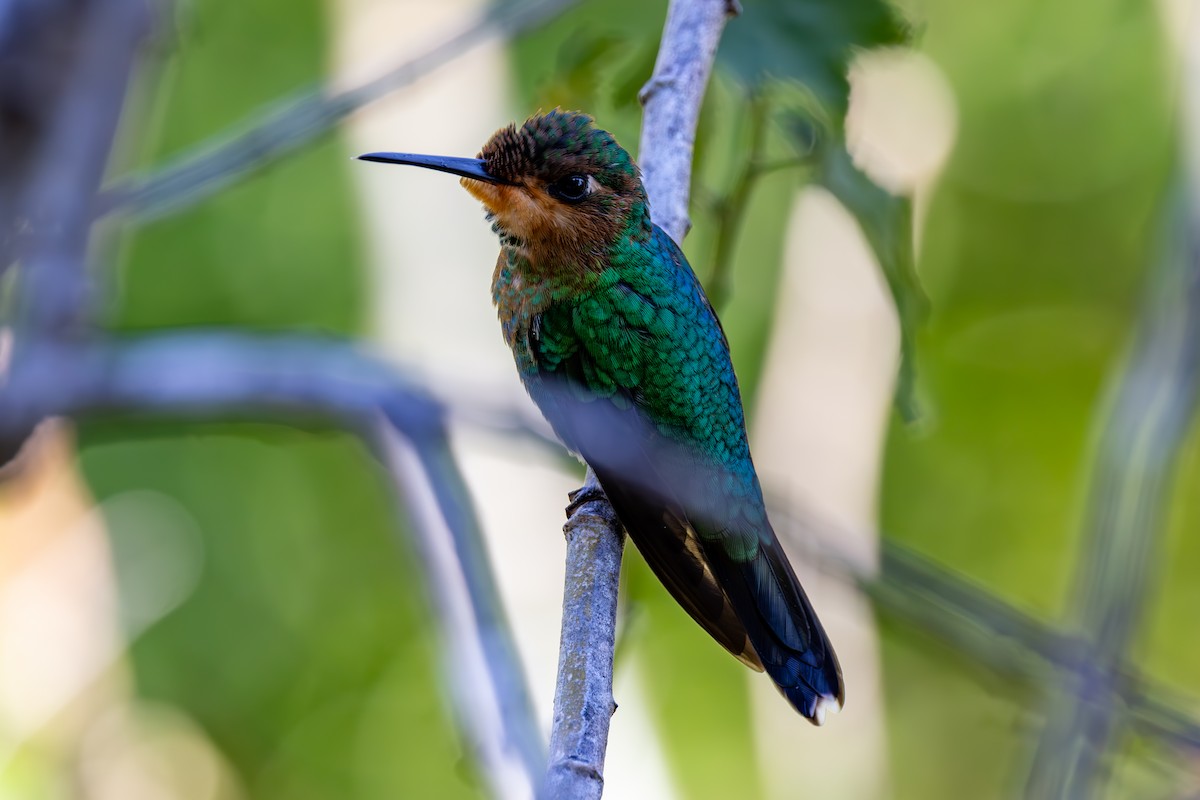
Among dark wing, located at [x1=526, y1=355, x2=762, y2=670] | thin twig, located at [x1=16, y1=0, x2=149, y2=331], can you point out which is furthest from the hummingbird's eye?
thin twig, located at [x1=16, y1=0, x2=149, y2=331]

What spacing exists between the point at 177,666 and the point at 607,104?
23.2 feet

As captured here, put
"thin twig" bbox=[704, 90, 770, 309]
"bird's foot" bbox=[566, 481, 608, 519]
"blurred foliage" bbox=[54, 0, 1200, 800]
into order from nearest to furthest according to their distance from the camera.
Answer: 1. "thin twig" bbox=[704, 90, 770, 309]
2. "bird's foot" bbox=[566, 481, 608, 519]
3. "blurred foliage" bbox=[54, 0, 1200, 800]

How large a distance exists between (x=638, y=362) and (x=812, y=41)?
841mm

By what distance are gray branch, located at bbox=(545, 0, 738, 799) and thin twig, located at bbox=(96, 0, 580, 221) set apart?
47cm

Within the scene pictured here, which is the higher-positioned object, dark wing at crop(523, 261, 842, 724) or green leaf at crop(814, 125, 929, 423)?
Result: green leaf at crop(814, 125, 929, 423)

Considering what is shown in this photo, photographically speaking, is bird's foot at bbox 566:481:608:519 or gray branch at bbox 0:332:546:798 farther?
bird's foot at bbox 566:481:608:519

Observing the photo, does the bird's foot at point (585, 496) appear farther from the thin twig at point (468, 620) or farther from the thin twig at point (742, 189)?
the thin twig at point (742, 189)

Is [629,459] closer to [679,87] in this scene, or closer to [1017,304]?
[679,87]

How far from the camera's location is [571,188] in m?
2.99

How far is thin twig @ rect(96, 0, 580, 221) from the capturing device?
2.94 metres

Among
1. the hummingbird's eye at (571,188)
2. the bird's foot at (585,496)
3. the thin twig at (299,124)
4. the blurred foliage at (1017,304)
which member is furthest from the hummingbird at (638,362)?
the blurred foliage at (1017,304)

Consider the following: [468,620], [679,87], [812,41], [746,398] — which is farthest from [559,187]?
[746,398]

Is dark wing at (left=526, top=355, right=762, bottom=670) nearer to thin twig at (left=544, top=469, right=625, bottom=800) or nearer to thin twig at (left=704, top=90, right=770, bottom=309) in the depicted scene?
thin twig at (left=544, top=469, right=625, bottom=800)

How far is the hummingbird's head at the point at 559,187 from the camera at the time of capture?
292 centimetres
